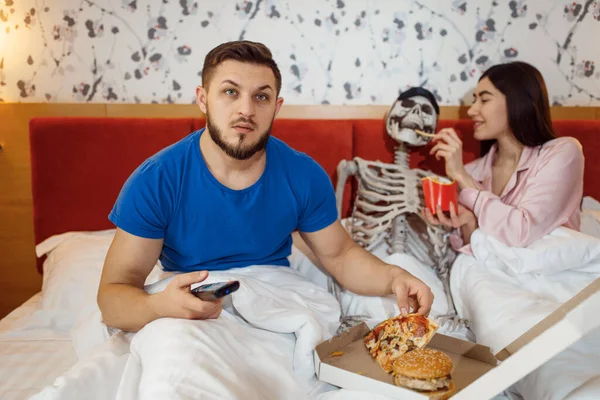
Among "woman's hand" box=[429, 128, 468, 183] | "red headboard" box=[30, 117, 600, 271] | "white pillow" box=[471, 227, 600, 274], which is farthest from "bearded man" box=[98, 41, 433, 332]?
"red headboard" box=[30, 117, 600, 271]

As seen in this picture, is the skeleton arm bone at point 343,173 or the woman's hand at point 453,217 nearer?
the woman's hand at point 453,217

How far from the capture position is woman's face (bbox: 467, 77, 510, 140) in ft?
6.84

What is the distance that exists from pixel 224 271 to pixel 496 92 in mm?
1223

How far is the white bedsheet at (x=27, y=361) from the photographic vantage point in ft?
4.88

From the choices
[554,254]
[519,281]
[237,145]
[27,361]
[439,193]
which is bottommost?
[27,361]

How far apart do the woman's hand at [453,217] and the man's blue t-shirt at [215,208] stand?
1.40 feet

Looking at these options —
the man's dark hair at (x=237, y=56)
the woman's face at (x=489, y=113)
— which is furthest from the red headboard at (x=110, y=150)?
the man's dark hair at (x=237, y=56)

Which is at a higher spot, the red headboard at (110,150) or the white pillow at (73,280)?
the red headboard at (110,150)

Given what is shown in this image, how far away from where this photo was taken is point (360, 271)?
→ 5.56 feet

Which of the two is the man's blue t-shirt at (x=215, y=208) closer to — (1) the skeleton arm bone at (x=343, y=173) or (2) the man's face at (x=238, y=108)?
(2) the man's face at (x=238, y=108)

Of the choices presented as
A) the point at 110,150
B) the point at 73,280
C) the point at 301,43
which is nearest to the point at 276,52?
the point at 301,43

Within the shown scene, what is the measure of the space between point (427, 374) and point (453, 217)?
33.9 inches

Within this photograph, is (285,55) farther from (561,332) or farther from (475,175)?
(561,332)

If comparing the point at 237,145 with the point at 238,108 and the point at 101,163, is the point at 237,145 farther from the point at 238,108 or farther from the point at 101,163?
the point at 101,163
